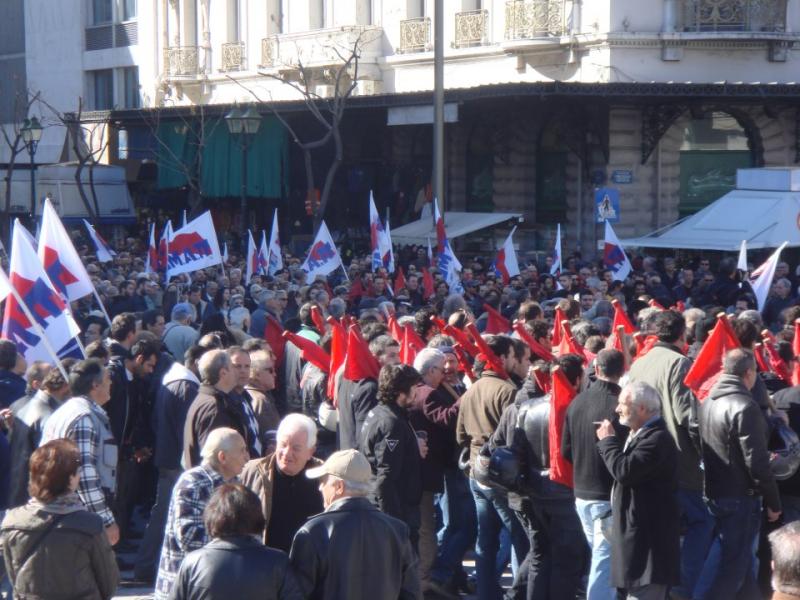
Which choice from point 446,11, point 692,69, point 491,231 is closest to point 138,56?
point 446,11

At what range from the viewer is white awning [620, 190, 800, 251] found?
65.5 feet

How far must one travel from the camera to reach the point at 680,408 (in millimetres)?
8164

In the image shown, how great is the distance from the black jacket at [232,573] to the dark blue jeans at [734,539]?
3.29m

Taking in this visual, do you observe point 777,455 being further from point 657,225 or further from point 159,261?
point 657,225

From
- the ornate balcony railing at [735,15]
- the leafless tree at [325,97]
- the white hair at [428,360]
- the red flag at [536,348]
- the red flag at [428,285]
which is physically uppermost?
the ornate balcony railing at [735,15]

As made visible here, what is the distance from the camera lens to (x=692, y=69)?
83.6 feet

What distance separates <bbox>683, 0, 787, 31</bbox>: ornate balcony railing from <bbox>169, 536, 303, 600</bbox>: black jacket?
2167 cm

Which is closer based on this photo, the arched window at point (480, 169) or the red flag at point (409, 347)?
the red flag at point (409, 347)

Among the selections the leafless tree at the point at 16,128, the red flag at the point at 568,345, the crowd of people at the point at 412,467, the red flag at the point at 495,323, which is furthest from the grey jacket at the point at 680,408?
the leafless tree at the point at 16,128

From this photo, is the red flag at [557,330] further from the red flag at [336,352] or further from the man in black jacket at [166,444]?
the man in black jacket at [166,444]

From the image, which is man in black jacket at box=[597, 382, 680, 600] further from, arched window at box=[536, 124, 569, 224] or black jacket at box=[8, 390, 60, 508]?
arched window at box=[536, 124, 569, 224]

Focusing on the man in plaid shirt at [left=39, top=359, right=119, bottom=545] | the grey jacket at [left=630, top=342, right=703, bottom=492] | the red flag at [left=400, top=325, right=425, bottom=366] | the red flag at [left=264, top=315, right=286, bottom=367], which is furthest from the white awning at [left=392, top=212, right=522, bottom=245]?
the man in plaid shirt at [left=39, top=359, right=119, bottom=545]

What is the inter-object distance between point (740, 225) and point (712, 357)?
1295 centimetres

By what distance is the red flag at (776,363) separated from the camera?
31.1 ft
